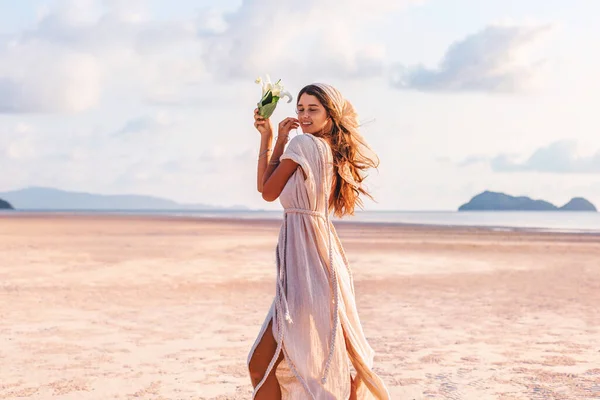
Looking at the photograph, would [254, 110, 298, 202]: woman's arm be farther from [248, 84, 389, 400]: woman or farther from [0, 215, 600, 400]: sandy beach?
[0, 215, 600, 400]: sandy beach

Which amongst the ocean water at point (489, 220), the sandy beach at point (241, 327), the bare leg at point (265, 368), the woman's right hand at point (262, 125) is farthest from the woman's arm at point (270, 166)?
the ocean water at point (489, 220)

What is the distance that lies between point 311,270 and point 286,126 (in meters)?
0.80

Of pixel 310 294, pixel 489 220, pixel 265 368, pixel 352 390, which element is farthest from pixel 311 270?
pixel 489 220

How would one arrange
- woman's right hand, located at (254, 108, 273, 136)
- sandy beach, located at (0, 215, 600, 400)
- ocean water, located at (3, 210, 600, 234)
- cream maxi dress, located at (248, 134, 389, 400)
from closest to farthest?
cream maxi dress, located at (248, 134, 389, 400) < woman's right hand, located at (254, 108, 273, 136) < sandy beach, located at (0, 215, 600, 400) < ocean water, located at (3, 210, 600, 234)

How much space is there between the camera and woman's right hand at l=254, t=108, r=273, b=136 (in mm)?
3951

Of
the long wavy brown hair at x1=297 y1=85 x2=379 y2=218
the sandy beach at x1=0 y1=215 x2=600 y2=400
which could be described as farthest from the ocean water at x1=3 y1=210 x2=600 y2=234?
the long wavy brown hair at x1=297 y1=85 x2=379 y2=218

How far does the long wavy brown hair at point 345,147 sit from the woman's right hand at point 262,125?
0.75ft

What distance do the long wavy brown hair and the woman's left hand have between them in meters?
0.14

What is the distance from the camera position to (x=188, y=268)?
16.8 metres

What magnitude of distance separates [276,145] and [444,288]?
10149mm

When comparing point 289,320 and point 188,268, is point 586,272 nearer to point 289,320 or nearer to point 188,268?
point 188,268

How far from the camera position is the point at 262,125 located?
3.97m

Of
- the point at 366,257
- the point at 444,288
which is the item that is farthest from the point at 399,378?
the point at 366,257

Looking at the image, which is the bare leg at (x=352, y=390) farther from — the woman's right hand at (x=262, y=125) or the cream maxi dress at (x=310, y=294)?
the woman's right hand at (x=262, y=125)
